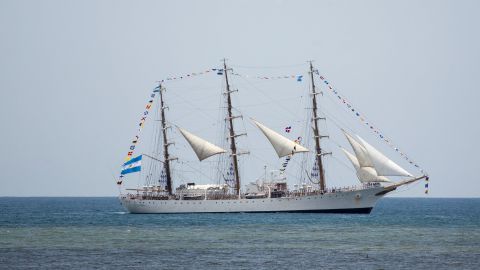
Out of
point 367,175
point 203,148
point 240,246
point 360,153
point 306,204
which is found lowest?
point 240,246

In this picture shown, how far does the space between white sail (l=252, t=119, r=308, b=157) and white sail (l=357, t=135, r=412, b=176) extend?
36.9 ft

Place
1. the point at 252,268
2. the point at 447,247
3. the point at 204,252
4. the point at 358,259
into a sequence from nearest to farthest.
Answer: the point at 252,268 → the point at 358,259 → the point at 204,252 → the point at 447,247

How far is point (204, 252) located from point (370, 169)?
156 ft

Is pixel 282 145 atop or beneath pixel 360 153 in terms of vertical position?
atop

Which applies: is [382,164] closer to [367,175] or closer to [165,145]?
[367,175]

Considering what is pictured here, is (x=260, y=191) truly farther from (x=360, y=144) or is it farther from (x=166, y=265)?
(x=166, y=265)

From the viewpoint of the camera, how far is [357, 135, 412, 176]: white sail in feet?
318

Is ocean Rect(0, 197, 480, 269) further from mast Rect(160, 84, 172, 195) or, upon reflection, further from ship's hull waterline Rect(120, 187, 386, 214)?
mast Rect(160, 84, 172, 195)

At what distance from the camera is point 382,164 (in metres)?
97.2

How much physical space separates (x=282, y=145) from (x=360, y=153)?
41.5 ft

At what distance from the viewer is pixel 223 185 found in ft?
365

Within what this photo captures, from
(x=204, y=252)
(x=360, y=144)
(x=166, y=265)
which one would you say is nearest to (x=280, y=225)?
(x=360, y=144)

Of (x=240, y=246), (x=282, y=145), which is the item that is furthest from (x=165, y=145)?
(x=240, y=246)

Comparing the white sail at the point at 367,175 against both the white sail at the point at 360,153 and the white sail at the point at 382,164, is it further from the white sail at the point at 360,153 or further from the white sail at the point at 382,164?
the white sail at the point at 382,164
